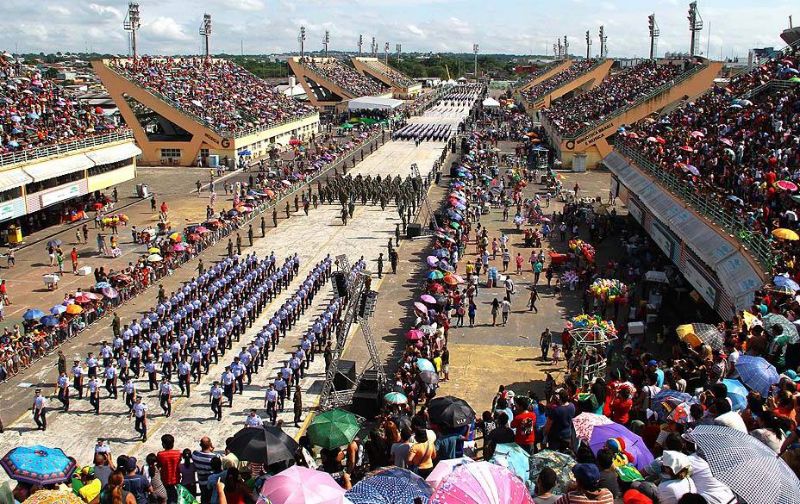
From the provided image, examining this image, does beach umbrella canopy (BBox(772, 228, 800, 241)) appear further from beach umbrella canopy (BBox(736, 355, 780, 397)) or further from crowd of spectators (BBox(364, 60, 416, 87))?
crowd of spectators (BBox(364, 60, 416, 87))

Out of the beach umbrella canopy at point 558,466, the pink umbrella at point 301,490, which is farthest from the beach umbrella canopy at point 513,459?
the pink umbrella at point 301,490

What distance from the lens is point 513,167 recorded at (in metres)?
52.7

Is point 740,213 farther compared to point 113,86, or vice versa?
point 113,86

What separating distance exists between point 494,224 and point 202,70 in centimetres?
4010

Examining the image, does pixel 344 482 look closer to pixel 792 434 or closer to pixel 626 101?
pixel 792 434

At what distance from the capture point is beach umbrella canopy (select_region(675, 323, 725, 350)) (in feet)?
47.2

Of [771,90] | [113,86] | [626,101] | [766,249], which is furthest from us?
Answer: [626,101]

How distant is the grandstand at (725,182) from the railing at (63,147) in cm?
2523

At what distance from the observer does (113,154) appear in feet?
129

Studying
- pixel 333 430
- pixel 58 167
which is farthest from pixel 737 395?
pixel 58 167

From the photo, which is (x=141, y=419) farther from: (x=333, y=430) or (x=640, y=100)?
(x=640, y=100)

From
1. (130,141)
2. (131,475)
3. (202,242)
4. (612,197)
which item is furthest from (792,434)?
(130,141)

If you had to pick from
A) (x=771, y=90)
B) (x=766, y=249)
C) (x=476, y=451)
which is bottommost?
(x=476, y=451)

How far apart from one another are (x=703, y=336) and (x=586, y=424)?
18.8 ft
